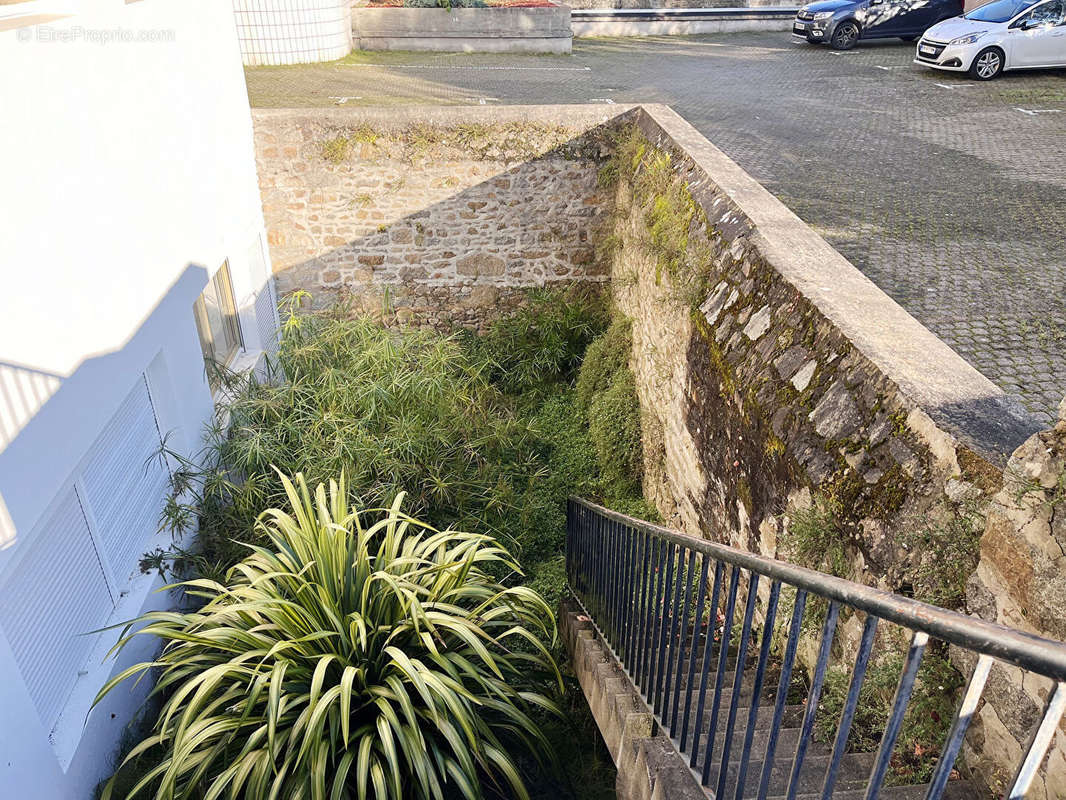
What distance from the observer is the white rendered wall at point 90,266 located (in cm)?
345

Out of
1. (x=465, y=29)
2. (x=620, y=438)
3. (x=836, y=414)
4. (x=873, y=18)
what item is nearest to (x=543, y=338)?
(x=620, y=438)

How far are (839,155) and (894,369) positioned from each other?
724 cm

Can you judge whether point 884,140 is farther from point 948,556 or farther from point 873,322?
point 948,556

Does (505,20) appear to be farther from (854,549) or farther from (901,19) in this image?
(854,549)

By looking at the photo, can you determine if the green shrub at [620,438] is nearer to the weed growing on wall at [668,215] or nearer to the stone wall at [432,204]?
the weed growing on wall at [668,215]

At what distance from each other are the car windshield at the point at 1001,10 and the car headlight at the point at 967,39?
1.25 ft

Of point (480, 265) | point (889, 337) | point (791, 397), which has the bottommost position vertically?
point (480, 265)

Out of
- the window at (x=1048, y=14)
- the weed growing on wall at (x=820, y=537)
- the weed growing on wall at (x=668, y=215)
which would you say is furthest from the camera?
the window at (x=1048, y=14)

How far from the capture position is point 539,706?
425cm

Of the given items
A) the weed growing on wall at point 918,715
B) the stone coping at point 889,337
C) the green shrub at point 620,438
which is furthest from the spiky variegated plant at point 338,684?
the green shrub at point 620,438

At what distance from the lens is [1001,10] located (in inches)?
507

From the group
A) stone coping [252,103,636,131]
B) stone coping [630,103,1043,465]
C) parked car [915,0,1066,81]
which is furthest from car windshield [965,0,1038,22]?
stone coping [630,103,1043,465]

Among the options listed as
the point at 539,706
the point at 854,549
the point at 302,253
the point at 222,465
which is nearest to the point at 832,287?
the point at 854,549

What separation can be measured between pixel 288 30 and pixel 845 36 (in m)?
11.8
